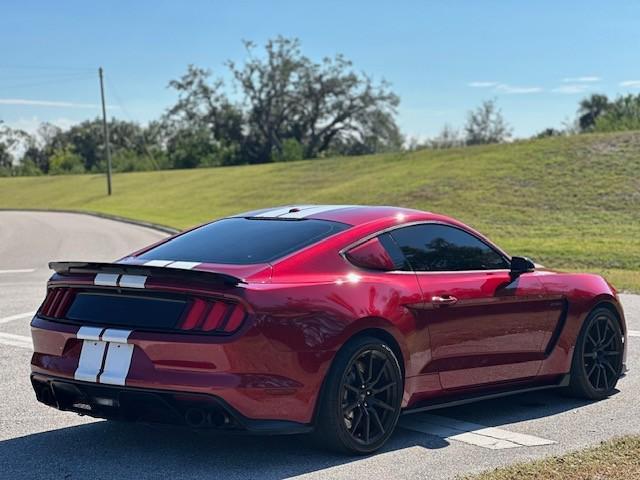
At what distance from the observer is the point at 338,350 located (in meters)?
4.85

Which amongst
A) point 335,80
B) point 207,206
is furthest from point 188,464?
point 335,80

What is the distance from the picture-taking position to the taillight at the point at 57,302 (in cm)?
512

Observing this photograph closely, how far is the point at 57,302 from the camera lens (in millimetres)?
5191

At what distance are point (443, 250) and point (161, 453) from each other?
2.25m

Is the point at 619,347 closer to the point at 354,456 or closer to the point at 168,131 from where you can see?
the point at 354,456

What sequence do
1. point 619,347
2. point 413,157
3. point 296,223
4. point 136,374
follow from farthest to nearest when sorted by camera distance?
1. point 413,157
2. point 619,347
3. point 296,223
4. point 136,374

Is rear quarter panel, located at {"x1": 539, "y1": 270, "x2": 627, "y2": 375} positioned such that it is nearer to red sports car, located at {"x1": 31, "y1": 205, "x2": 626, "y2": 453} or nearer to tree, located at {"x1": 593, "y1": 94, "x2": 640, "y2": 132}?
red sports car, located at {"x1": 31, "y1": 205, "x2": 626, "y2": 453}

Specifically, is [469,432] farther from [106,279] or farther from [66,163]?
[66,163]

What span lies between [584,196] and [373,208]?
28434 mm

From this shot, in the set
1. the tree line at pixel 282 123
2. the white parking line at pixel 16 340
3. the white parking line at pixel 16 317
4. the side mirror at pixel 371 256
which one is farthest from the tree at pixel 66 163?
the side mirror at pixel 371 256

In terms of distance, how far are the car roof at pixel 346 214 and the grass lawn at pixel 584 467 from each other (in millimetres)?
1785

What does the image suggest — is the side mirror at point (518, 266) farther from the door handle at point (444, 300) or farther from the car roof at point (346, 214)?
the door handle at point (444, 300)

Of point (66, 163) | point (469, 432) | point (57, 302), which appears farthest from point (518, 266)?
point (66, 163)

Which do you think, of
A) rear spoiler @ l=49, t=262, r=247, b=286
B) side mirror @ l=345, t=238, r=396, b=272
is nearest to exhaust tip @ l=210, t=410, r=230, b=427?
rear spoiler @ l=49, t=262, r=247, b=286
